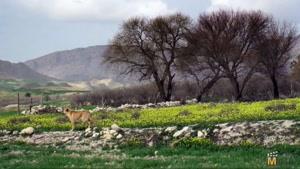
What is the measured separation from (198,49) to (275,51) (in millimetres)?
10783

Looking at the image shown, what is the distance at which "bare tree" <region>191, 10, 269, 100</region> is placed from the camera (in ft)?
245

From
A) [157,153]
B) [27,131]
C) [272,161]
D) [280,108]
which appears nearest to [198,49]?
[280,108]

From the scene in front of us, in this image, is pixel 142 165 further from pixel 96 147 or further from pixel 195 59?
pixel 195 59

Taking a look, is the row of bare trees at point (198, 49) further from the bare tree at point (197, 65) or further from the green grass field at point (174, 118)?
the green grass field at point (174, 118)

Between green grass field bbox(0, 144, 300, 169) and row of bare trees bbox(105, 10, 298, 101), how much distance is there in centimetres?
4991

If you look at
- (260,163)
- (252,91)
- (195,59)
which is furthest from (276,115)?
(252,91)

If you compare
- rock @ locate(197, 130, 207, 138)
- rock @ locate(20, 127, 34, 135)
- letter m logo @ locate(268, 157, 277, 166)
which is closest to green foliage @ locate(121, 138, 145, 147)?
rock @ locate(197, 130, 207, 138)

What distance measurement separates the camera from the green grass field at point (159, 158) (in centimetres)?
1741

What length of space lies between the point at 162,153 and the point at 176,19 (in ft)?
182

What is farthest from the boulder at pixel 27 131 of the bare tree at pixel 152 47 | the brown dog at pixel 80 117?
the bare tree at pixel 152 47

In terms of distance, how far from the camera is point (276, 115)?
1198 inches

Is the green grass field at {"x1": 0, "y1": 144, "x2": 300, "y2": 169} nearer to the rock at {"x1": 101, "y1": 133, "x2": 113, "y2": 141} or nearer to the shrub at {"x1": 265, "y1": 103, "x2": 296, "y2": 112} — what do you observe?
the rock at {"x1": 101, "y1": 133, "x2": 113, "y2": 141}

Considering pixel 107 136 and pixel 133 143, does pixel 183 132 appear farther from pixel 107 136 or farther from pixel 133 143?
pixel 107 136

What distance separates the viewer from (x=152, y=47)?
7519 centimetres
